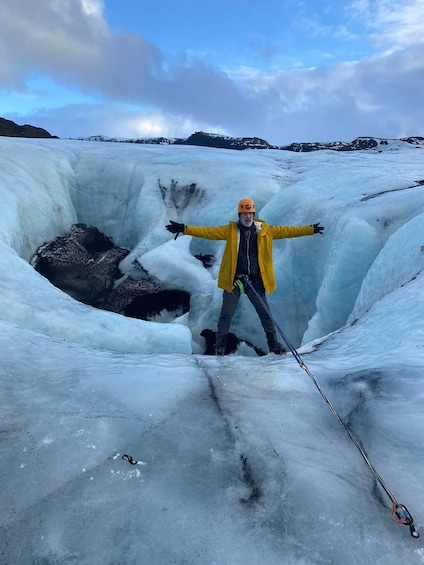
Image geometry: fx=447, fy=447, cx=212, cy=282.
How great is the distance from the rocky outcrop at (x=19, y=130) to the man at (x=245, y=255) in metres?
31.9

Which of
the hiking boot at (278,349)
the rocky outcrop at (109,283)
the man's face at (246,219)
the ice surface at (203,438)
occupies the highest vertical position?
the man's face at (246,219)

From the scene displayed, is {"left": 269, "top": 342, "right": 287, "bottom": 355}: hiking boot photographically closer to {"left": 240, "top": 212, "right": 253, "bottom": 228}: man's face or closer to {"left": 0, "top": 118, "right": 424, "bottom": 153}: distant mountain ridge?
{"left": 240, "top": 212, "right": 253, "bottom": 228}: man's face

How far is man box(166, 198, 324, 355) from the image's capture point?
488cm

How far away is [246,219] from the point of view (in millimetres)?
4816

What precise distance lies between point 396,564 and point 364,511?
0.27 m

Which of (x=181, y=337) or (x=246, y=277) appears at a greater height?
(x=246, y=277)

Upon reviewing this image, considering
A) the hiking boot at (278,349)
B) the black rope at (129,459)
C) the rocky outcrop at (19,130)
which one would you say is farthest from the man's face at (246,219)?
the rocky outcrop at (19,130)

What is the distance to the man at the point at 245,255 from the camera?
192 inches

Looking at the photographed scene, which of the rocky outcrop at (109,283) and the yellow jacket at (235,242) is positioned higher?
the yellow jacket at (235,242)

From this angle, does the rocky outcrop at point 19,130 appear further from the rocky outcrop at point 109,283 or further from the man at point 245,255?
the man at point 245,255

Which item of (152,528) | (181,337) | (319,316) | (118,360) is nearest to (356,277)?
(319,316)

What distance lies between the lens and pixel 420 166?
970cm

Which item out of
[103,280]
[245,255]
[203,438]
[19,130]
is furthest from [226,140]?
[203,438]

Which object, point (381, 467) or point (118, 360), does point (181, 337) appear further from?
point (381, 467)
